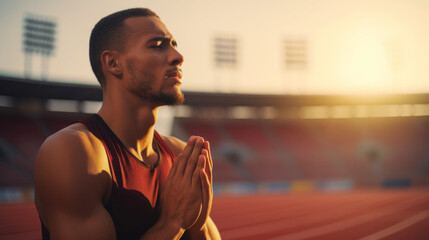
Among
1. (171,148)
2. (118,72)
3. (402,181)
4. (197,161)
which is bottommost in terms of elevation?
(402,181)

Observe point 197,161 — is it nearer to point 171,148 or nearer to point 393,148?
point 171,148

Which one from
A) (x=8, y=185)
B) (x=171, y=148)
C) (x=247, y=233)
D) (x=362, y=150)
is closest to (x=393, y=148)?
(x=362, y=150)

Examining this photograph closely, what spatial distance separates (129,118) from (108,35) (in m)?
0.42

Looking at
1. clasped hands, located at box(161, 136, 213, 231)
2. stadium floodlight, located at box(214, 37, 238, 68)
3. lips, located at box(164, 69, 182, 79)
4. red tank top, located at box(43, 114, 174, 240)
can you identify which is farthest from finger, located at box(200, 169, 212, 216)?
stadium floodlight, located at box(214, 37, 238, 68)

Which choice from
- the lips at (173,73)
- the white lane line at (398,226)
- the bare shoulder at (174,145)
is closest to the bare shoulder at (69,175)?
the lips at (173,73)

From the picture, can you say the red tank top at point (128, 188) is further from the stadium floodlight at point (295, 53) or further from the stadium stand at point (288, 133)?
the stadium floodlight at point (295, 53)

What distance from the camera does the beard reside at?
1.64 m

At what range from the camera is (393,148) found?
2870cm

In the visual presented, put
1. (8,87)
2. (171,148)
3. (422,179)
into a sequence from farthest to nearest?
(422,179)
(8,87)
(171,148)

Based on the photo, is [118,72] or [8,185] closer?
[118,72]

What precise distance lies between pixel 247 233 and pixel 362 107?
90.2ft

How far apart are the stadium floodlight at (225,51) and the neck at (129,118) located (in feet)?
114

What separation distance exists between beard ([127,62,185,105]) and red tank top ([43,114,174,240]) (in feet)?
0.75

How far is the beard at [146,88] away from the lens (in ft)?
5.39
